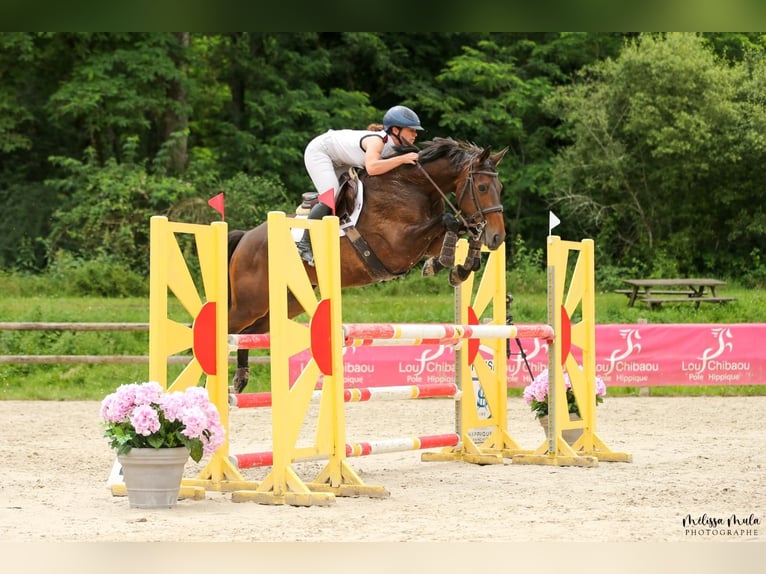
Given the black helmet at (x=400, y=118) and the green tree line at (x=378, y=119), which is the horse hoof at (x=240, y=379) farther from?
the green tree line at (x=378, y=119)

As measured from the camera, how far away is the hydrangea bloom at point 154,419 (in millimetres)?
4480

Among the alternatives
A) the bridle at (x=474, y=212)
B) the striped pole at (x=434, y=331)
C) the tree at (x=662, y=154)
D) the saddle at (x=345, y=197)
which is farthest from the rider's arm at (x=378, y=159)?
the tree at (x=662, y=154)

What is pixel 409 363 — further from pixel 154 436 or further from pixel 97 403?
pixel 154 436

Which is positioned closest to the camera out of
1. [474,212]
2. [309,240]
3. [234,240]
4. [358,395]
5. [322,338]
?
[322,338]

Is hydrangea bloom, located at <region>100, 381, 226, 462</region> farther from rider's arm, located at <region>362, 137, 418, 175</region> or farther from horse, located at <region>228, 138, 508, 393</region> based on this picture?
rider's arm, located at <region>362, 137, 418, 175</region>

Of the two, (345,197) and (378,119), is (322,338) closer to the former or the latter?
(345,197)

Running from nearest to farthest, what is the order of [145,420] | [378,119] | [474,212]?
[145,420] → [474,212] → [378,119]

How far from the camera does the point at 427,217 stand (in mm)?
5660

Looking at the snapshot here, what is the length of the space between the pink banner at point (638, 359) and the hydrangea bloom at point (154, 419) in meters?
6.49

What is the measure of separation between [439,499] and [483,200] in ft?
5.19

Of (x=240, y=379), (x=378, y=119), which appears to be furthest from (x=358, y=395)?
(x=378, y=119)

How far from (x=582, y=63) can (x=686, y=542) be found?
20.5 metres

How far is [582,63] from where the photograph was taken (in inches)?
905
